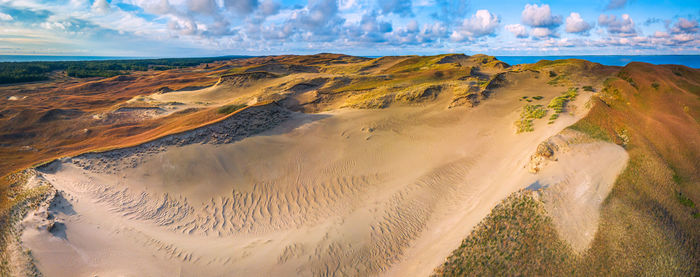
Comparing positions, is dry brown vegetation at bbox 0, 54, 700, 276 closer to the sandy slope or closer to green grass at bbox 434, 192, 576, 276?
green grass at bbox 434, 192, 576, 276

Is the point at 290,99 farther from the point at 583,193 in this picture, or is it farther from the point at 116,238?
the point at 583,193

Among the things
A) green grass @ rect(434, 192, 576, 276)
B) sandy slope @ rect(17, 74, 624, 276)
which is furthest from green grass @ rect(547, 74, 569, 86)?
green grass @ rect(434, 192, 576, 276)

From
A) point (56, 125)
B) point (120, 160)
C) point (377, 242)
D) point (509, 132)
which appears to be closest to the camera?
point (377, 242)

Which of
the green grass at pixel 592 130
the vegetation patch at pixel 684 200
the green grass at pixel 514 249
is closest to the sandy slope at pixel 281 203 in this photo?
the green grass at pixel 514 249

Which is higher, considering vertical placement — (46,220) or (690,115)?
(690,115)

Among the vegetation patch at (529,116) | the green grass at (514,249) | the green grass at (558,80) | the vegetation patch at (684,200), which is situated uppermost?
the green grass at (558,80)

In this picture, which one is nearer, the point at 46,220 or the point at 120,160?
the point at 46,220

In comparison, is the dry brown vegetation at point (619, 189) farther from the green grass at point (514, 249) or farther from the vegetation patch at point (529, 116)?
the vegetation patch at point (529, 116)

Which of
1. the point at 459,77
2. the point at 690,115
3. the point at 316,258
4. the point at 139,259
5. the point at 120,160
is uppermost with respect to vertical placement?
the point at 459,77

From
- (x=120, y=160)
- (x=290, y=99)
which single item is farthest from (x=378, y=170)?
(x=290, y=99)
